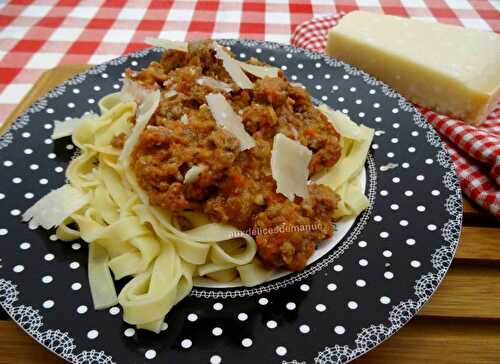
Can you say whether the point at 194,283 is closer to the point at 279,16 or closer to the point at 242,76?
the point at 242,76

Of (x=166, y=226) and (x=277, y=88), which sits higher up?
(x=277, y=88)

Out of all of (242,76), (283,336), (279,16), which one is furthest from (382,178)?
(279,16)

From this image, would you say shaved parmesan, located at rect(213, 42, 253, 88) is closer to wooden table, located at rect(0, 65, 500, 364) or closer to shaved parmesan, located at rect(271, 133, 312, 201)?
shaved parmesan, located at rect(271, 133, 312, 201)

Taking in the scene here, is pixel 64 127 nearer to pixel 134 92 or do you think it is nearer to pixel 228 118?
pixel 134 92

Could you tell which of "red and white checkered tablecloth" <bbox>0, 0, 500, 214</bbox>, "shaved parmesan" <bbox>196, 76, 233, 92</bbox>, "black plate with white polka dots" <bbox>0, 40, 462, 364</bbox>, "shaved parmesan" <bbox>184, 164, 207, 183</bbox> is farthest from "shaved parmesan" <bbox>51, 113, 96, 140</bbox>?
"red and white checkered tablecloth" <bbox>0, 0, 500, 214</bbox>

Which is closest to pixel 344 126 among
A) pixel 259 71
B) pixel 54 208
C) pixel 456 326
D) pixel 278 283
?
pixel 259 71
